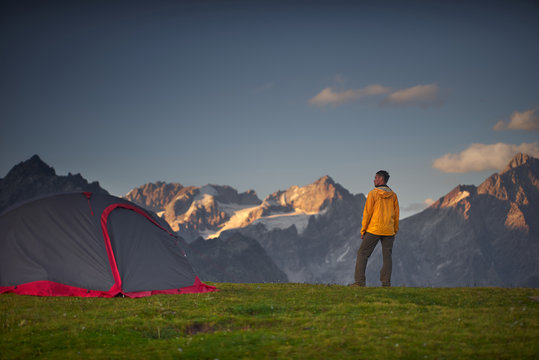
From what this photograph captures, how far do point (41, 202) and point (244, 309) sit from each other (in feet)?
41.4

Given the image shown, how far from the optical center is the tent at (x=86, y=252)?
20906mm

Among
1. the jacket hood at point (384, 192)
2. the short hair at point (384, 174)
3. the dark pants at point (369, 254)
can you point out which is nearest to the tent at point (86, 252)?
the dark pants at point (369, 254)

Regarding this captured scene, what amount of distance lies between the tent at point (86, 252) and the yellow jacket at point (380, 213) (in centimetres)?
886

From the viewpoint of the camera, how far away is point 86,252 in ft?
71.4

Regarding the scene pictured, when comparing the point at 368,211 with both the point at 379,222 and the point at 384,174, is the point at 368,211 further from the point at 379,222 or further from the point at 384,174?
the point at 384,174

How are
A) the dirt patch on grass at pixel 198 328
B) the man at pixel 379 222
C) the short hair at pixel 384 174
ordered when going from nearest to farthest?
the dirt patch on grass at pixel 198 328
the man at pixel 379 222
the short hair at pixel 384 174

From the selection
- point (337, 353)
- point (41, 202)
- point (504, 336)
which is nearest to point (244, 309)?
point (337, 353)

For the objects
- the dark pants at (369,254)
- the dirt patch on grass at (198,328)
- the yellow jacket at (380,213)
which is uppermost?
the yellow jacket at (380,213)

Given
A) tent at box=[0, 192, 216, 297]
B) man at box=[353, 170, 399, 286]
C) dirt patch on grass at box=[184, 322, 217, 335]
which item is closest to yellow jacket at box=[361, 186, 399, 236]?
man at box=[353, 170, 399, 286]

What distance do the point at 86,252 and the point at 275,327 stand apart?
11.7 meters

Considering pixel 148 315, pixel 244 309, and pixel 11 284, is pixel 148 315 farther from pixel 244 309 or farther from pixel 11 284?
pixel 11 284

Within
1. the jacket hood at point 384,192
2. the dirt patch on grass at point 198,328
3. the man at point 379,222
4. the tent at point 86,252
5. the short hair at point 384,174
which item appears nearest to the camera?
the dirt patch on grass at point 198,328

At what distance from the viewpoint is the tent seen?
20906 mm

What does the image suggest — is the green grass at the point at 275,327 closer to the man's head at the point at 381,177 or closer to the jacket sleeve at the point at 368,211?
the jacket sleeve at the point at 368,211
